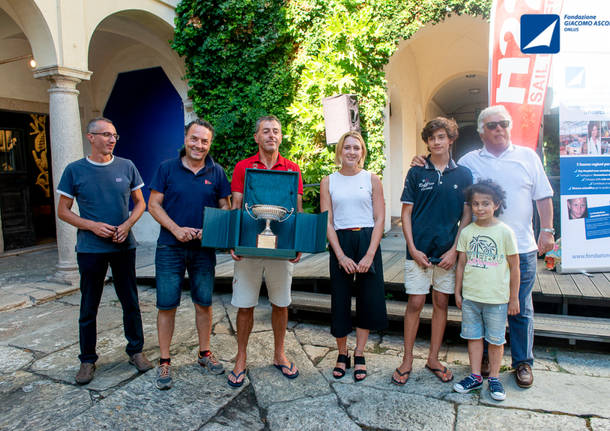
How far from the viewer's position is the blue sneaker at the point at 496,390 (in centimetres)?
274

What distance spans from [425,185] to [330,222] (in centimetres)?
70

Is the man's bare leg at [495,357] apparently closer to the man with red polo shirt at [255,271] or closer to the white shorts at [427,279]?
the white shorts at [427,279]

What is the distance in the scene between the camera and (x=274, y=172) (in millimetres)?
2895

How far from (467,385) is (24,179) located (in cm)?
923

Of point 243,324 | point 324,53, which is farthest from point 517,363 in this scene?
point 324,53

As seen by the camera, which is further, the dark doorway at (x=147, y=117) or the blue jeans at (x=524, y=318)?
the dark doorway at (x=147, y=117)

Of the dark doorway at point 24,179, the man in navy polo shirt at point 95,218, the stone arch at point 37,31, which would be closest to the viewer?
the man in navy polo shirt at point 95,218

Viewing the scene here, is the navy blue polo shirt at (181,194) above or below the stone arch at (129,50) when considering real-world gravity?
below

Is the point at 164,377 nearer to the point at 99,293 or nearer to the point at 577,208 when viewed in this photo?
the point at 99,293

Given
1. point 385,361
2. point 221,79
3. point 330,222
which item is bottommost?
point 385,361

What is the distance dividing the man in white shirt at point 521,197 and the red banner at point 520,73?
164 cm

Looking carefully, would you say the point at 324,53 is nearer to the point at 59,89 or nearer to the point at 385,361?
the point at 59,89

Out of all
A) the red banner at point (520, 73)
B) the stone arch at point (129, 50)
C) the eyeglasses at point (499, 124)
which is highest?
the stone arch at point (129, 50)

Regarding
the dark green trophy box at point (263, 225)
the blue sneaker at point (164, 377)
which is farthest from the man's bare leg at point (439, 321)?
the blue sneaker at point (164, 377)
